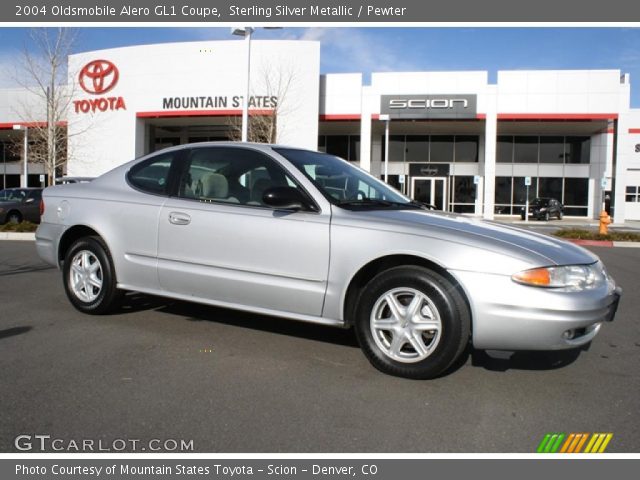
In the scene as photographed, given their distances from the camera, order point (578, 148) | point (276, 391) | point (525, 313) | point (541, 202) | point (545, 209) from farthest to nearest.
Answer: point (578, 148) → point (541, 202) → point (545, 209) → point (276, 391) → point (525, 313)

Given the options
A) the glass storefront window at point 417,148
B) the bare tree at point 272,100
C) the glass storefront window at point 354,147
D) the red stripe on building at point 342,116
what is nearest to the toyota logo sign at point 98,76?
the bare tree at point 272,100

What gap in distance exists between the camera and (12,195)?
18344 mm

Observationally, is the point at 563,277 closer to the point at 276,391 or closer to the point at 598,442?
the point at 598,442

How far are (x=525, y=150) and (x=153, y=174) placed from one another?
102 feet

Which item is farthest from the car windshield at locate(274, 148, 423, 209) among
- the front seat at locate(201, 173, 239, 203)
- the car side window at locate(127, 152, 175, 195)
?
the car side window at locate(127, 152, 175, 195)

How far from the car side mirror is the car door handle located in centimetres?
80

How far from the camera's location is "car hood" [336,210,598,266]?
329 centimetres

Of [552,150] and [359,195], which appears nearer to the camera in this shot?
[359,195]

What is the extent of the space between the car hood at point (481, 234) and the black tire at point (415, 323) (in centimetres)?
28

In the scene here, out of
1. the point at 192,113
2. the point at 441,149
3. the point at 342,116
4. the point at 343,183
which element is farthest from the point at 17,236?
the point at 441,149

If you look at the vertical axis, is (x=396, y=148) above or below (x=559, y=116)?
below

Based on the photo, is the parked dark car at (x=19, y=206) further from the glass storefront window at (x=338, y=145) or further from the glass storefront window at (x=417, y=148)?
the glass storefront window at (x=417, y=148)

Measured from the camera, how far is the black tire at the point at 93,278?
15.5ft

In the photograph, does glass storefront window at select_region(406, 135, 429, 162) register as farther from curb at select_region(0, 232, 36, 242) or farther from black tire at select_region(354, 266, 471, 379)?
black tire at select_region(354, 266, 471, 379)
